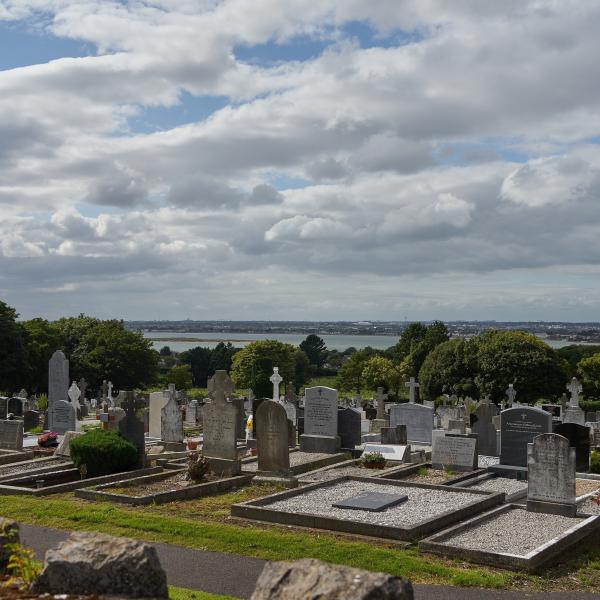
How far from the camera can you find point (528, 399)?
43.4 m

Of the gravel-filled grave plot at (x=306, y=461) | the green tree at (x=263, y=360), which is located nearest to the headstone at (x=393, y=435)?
the gravel-filled grave plot at (x=306, y=461)

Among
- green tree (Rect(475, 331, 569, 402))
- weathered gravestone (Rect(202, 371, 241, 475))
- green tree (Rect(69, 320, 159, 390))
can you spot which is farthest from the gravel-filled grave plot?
green tree (Rect(69, 320, 159, 390))

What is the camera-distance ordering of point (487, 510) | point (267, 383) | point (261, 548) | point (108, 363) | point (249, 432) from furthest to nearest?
point (108, 363)
point (267, 383)
point (249, 432)
point (487, 510)
point (261, 548)

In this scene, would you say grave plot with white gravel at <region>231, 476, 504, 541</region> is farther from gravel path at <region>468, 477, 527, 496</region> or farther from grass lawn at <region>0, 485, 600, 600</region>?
gravel path at <region>468, 477, 527, 496</region>

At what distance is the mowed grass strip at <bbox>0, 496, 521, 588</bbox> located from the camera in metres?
9.62

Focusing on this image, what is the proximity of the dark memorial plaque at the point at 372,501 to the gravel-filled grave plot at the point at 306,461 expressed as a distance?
12.7 ft

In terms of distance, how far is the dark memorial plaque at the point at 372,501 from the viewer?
42.1 feet

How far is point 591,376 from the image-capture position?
47.0m

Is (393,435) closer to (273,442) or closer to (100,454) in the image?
(273,442)

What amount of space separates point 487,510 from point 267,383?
28335 mm

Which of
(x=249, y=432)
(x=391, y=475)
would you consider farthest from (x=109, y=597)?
(x=249, y=432)

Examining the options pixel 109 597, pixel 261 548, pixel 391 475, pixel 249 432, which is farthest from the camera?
pixel 249 432

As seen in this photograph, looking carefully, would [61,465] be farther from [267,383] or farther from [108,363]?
Answer: [108,363]

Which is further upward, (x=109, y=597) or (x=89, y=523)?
(x=109, y=597)
